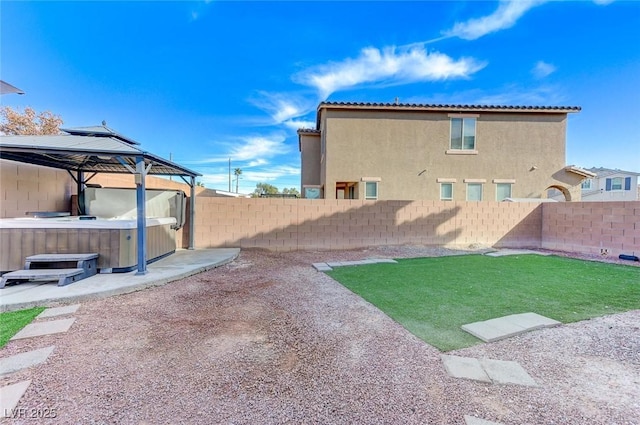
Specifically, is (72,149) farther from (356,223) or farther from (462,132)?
(462,132)

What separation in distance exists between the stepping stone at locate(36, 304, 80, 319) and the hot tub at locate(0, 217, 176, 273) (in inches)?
59.5

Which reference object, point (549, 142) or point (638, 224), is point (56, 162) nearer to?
point (638, 224)

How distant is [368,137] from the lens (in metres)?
12.5

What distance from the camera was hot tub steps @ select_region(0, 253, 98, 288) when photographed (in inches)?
171

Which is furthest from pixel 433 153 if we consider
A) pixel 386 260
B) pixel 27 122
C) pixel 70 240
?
pixel 27 122

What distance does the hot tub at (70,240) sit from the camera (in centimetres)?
473

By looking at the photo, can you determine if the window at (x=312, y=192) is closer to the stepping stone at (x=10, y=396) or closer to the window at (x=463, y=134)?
the window at (x=463, y=134)

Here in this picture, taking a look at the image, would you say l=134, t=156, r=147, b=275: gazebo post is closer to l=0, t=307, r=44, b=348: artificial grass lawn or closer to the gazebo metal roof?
the gazebo metal roof

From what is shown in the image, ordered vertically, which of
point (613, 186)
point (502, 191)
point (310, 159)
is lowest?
point (502, 191)

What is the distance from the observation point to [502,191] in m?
12.9

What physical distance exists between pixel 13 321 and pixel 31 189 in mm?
4732

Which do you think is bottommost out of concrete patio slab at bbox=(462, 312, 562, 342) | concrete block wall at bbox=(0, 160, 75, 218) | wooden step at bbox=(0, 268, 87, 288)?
concrete patio slab at bbox=(462, 312, 562, 342)

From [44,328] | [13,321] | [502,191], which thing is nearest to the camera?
[44,328]

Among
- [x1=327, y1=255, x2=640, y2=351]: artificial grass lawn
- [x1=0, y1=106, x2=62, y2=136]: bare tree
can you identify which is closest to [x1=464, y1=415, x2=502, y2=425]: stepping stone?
[x1=327, y1=255, x2=640, y2=351]: artificial grass lawn
